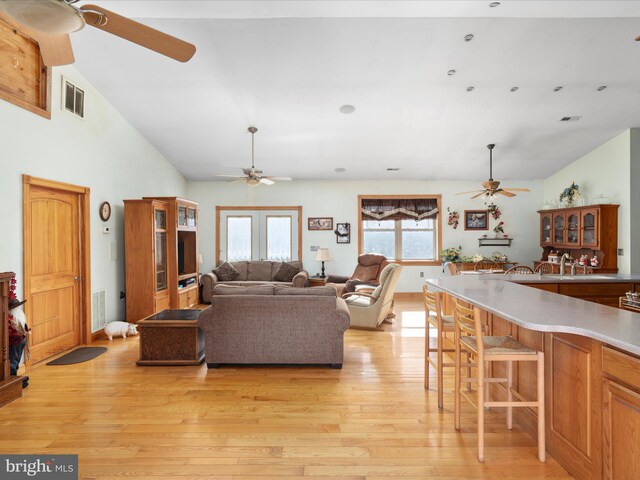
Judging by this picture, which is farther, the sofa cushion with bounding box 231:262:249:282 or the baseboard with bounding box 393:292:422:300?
the baseboard with bounding box 393:292:422:300

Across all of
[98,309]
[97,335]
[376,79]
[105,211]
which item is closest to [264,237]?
[105,211]

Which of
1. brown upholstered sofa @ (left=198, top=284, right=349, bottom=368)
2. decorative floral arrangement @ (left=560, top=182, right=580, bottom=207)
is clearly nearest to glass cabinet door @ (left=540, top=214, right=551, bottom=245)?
decorative floral arrangement @ (left=560, top=182, right=580, bottom=207)

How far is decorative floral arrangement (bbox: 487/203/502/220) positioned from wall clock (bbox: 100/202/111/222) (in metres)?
7.37

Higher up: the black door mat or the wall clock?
the wall clock

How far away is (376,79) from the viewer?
4.62m

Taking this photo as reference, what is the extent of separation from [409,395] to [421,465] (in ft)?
3.26

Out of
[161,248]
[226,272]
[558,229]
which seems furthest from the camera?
[226,272]

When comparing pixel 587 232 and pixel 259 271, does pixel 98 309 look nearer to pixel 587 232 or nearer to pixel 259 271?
pixel 259 271

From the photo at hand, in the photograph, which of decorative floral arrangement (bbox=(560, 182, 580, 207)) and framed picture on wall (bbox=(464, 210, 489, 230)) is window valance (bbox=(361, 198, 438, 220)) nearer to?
framed picture on wall (bbox=(464, 210, 489, 230))

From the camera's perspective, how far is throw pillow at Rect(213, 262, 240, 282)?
754 centimetres

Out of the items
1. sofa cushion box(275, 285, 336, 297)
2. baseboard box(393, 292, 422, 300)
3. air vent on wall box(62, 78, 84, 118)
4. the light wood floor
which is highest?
air vent on wall box(62, 78, 84, 118)

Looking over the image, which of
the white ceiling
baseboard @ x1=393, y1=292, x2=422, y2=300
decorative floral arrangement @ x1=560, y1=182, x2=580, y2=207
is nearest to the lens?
the white ceiling

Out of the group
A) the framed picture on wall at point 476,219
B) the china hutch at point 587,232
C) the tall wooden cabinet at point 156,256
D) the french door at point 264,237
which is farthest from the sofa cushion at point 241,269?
the china hutch at point 587,232

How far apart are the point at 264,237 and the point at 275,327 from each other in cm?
480
